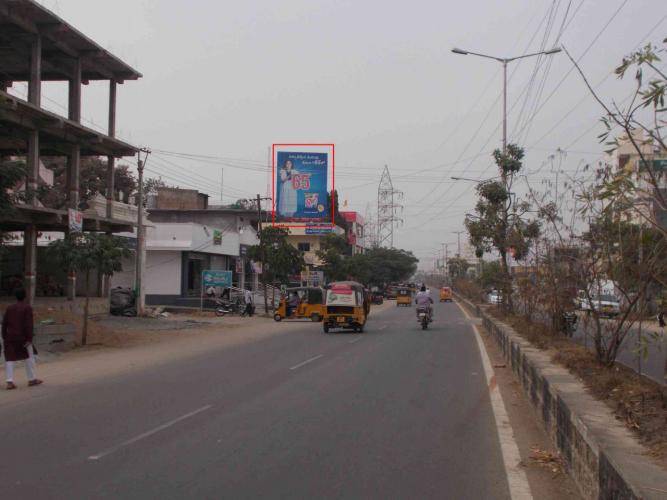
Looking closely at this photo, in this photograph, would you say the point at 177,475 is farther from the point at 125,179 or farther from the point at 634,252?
the point at 125,179

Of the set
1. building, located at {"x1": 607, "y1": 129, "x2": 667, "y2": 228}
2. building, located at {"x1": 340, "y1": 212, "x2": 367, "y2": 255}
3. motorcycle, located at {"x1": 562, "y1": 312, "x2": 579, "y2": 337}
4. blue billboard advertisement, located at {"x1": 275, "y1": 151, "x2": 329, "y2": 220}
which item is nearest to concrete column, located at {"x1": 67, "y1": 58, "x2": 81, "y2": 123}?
blue billboard advertisement, located at {"x1": 275, "y1": 151, "x2": 329, "y2": 220}

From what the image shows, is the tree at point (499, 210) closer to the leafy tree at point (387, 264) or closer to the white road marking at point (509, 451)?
the white road marking at point (509, 451)

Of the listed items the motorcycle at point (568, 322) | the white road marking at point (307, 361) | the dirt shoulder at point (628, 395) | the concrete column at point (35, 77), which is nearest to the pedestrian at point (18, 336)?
the white road marking at point (307, 361)

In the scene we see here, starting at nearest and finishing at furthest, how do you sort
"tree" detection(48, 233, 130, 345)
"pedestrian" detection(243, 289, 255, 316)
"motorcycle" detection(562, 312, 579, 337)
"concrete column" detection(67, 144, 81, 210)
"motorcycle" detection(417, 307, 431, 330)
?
"motorcycle" detection(562, 312, 579, 337) < "tree" detection(48, 233, 130, 345) < "motorcycle" detection(417, 307, 431, 330) < "concrete column" detection(67, 144, 81, 210) < "pedestrian" detection(243, 289, 255, 316)

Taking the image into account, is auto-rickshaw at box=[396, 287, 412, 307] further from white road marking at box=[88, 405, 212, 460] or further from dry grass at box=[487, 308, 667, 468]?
white road marking at box=[88, 405, 212, 460]

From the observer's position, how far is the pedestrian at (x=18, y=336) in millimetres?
12211

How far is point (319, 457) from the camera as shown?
23.5 ft

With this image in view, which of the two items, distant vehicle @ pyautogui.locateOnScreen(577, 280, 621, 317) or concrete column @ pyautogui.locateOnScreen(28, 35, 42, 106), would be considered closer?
distant vehicle @ pyautogui.locateOnScreen(577, 280, 621, 317)

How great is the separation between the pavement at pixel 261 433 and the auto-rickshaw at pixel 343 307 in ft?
37.8

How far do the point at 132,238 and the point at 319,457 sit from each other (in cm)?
3509

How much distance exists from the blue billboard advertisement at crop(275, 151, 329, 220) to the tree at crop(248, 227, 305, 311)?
764 centimetres

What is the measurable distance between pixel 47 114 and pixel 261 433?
2142 centimetres

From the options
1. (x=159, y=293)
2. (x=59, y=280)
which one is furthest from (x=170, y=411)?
(x=159, y=293)

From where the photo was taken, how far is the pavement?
6176 millimetres
